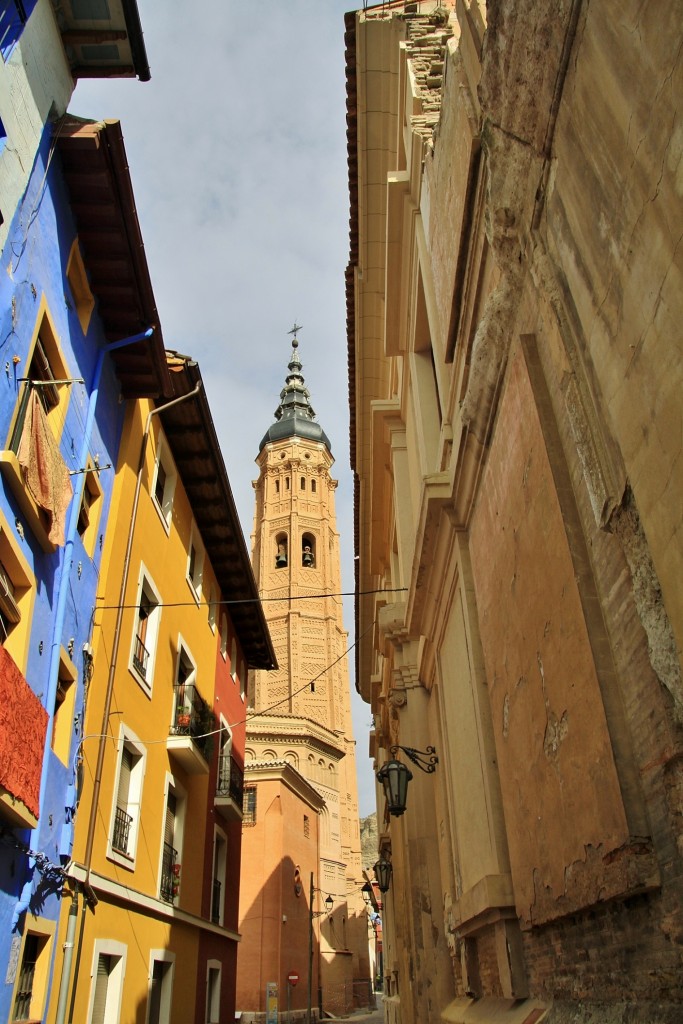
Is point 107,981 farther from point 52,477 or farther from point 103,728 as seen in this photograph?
point 52,477

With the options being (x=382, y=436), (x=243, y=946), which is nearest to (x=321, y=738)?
(x=243, y=946)

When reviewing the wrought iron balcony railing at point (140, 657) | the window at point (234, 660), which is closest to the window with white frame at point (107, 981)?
the wrought iron balcony railing at point (140, 657)

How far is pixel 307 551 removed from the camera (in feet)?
204

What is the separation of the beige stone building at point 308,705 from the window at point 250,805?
0.08 meters

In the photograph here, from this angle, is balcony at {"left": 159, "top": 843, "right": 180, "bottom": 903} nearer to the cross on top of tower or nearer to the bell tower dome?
the bell tower dome

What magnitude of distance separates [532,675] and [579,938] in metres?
1.40

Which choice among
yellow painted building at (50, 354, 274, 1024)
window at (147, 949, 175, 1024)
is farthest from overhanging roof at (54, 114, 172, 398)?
window at (147, 949, 175, 1024)

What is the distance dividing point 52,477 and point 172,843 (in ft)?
24.1

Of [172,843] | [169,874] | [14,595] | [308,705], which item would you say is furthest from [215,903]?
[308,705]

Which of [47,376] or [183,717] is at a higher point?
[47,376]

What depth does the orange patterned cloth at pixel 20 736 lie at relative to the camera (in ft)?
21.2

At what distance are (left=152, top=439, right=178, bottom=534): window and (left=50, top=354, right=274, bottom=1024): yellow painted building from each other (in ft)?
0.13

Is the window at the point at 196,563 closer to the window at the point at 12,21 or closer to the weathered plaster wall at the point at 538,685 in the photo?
the window at the point at 12,21

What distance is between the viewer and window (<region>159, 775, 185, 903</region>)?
11586mm
